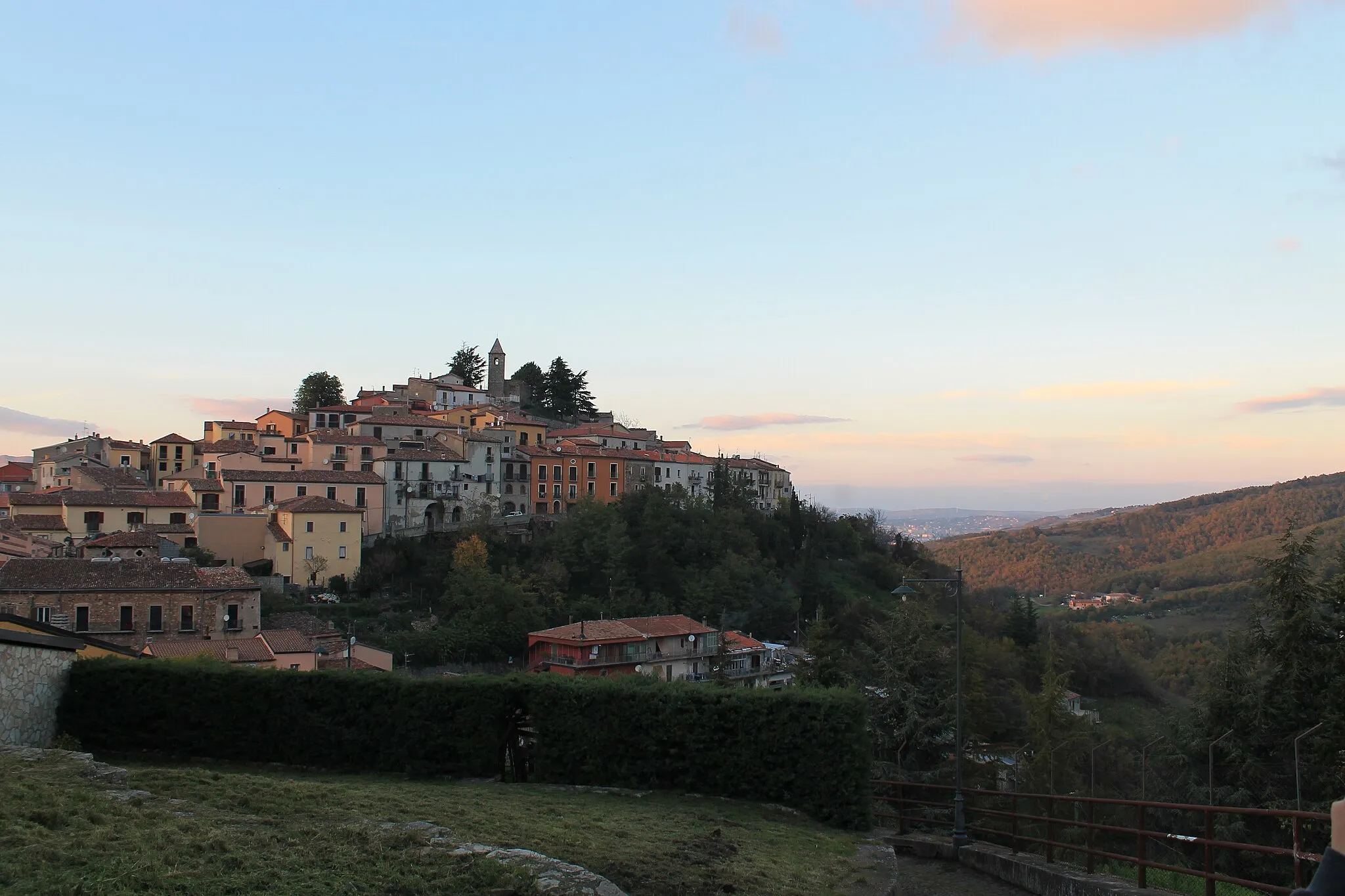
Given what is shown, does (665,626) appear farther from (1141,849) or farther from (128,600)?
(1141,849)

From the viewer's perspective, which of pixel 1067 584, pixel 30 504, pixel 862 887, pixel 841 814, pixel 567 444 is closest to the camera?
pixel 862 887

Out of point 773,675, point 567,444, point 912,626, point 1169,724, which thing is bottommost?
point 773,675

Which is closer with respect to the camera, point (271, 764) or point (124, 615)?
point (271, 764)

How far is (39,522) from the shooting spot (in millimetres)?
50750

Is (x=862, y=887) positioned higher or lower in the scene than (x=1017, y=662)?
higher

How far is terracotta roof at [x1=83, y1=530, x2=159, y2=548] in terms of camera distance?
144 ft

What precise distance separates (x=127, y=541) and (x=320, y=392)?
46279mm

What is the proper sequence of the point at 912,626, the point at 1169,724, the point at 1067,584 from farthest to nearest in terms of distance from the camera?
the point at 1067,584 < the point at 912,626 < the point at 1169,724

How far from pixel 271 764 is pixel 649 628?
116 feet

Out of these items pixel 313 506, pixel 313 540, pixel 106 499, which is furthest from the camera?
pixel 313 506

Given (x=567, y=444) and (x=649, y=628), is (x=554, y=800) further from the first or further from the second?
(x=567, y=444)

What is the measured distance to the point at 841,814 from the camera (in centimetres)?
1416

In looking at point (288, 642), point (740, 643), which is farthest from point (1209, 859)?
point (740, 643)

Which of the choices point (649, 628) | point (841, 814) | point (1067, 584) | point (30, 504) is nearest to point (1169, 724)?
point (841, 814)
